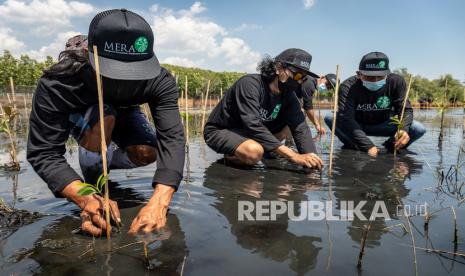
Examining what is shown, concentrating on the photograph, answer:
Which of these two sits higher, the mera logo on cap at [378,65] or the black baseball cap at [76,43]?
the mera logo on cap at [378,65]

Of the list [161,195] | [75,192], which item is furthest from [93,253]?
[161,195]

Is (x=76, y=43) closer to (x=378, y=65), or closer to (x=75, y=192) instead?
(x=75, y=192)

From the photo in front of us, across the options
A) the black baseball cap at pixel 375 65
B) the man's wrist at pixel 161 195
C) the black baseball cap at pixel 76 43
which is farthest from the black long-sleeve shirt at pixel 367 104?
the black baseball cap at pixel 76 43

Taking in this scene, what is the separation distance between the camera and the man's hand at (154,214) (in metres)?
2.37

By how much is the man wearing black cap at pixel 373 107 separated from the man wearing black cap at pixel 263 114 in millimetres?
1374

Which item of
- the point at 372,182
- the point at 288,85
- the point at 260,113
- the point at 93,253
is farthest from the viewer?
the point at 260,113

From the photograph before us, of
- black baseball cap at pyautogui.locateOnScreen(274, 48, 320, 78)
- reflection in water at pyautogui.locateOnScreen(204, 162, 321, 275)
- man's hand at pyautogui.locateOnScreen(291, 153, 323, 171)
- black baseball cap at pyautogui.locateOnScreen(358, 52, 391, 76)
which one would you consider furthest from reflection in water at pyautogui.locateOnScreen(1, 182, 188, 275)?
black baseball cap at pyautogui.locateOnScreen(358, 52, 391, 76)

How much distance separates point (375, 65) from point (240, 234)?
399cm

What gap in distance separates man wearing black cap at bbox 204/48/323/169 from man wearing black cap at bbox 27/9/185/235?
1707mm

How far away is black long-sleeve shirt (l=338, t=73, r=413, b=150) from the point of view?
561cm

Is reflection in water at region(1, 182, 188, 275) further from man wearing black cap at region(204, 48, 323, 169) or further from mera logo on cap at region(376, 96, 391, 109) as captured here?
mera logo on cap at region(376, 96, 391, 109)

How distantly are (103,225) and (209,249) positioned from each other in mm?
645

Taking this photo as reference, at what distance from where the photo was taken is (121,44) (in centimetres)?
221

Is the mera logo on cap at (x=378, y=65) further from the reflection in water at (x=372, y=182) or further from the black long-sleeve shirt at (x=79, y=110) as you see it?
the black long-sleeve shirt at (x=79, y=110)
